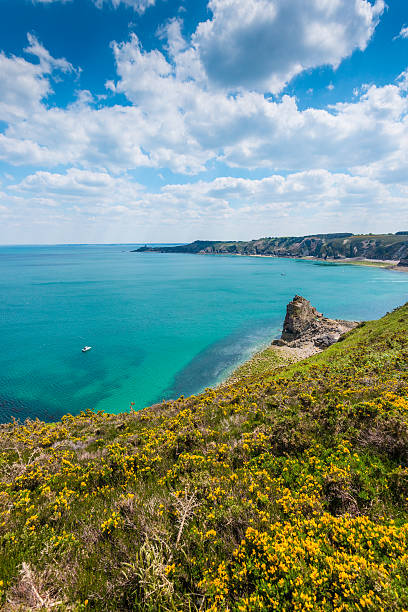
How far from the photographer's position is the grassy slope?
4.16 meters

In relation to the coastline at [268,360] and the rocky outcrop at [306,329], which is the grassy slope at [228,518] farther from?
the rocky outcrop at [306,329]

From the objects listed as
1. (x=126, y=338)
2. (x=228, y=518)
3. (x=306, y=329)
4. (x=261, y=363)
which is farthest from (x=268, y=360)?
(x=228, y=518)

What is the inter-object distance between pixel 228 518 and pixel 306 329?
50.5m

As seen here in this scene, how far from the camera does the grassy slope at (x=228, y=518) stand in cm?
416

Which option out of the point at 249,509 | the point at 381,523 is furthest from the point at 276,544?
the point at 381,523

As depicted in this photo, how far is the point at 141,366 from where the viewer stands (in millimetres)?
41625

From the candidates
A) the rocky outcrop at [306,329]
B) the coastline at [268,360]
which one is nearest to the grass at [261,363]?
the coastline at [268,360]

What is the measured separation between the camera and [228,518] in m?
5.51

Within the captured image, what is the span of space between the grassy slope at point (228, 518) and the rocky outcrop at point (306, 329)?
38284 millimetres

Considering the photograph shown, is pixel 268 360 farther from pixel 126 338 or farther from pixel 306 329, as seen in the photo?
pixel 126 338

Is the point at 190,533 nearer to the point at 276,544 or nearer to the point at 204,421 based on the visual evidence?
the point at 276,544

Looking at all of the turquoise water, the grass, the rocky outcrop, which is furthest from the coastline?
the turquoise water

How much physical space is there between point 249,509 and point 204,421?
609 cm

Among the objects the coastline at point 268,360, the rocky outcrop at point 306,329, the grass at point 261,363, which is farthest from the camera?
the rocky outcrop at point 306,329
